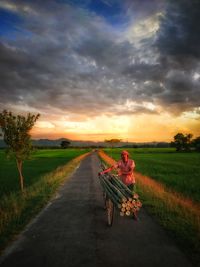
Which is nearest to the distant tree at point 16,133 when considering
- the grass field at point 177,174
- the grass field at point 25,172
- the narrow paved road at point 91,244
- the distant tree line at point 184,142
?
the grass field at point 25,172

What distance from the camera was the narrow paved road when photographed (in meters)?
4.55

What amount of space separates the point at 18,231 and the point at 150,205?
543 cm

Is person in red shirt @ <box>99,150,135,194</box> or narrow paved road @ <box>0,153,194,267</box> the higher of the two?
person in red shirt @ <box>99,150,135,194</box>

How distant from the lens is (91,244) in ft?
17.6

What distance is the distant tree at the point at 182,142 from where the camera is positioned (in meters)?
116

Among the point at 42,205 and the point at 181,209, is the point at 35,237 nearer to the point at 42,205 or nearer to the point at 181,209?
the point at 42,205

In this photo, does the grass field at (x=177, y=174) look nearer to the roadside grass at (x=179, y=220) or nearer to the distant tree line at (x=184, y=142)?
the roadside grass at (x=179, y=220)

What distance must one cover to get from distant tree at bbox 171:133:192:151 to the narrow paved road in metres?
116

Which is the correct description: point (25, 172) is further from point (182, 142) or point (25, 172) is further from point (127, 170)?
point (182, 142)

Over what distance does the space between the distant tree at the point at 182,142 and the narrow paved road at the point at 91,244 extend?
115682 millimetres

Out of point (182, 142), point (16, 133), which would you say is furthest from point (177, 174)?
point (182, 142)

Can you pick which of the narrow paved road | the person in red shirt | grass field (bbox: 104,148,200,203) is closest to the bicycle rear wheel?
the narrow paved road

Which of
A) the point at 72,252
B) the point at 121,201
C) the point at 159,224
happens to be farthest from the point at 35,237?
the point at 159,224

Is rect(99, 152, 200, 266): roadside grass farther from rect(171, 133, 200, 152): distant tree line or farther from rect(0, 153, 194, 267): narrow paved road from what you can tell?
rect(171, 133, 200, 152): distant tree line
